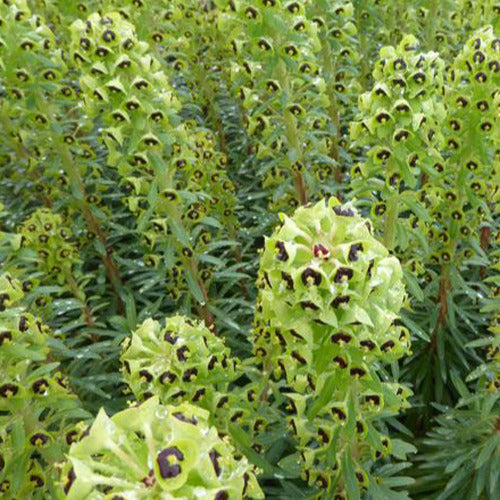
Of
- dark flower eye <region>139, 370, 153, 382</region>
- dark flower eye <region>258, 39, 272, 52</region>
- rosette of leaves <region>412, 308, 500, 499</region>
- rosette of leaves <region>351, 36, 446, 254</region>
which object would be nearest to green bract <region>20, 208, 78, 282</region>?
dark flower eye <region>258, 39, 272, 52</region>

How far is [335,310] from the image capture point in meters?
2.38

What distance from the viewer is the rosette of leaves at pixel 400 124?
3.42 meters

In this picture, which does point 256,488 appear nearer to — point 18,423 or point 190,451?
point 190,451

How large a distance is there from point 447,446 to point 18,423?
9.74ft

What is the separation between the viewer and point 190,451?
164 cm

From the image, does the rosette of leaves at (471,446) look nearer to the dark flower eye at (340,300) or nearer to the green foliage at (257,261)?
the green foliage at (257,261)

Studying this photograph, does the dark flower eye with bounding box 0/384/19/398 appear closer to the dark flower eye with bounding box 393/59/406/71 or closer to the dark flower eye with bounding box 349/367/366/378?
the dark flower eye with bounding box 349/367/366/378

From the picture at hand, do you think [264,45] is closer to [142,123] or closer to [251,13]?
[251,13]

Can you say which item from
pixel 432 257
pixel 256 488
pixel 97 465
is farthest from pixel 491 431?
pixel 97 465

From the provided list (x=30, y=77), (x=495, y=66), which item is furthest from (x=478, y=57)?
(x=30, y=77)

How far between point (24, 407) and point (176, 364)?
1.03 meters

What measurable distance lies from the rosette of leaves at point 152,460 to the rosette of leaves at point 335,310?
69cm

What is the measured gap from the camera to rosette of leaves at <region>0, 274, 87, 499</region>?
296cm

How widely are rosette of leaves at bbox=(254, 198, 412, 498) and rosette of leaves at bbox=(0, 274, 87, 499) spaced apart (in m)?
1.31
